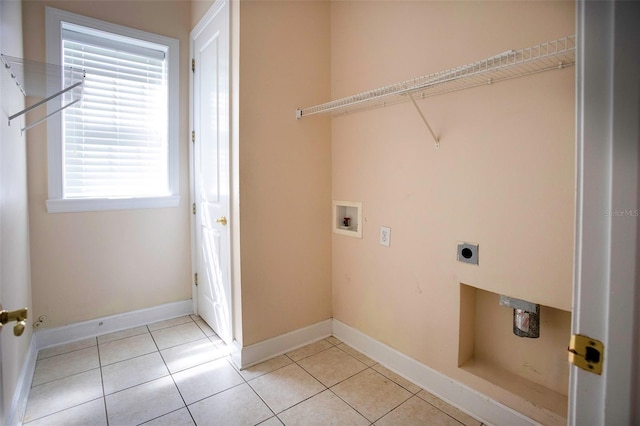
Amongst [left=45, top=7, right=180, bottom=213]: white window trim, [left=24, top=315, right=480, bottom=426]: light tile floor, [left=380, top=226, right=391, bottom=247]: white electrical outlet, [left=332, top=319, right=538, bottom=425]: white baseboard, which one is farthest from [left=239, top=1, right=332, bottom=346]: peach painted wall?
[left=45, top=7, right=180, bottom=213]: white window trim

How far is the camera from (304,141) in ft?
7.70

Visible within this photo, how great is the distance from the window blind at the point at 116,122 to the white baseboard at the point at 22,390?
3.64 ft

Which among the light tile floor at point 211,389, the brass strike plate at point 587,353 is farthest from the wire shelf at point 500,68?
the light tile floor at point 211,389

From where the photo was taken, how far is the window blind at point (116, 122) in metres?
2.40

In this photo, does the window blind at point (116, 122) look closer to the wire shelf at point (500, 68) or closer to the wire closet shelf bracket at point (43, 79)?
the wire closet shelf bracket at point (43, 79)

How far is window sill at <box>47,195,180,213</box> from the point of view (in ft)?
7.60

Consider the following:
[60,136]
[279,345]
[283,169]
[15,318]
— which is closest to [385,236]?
[283,169]

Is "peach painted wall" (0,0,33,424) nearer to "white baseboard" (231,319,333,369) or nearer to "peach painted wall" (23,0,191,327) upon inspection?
"peach painted wall" (23,0,191,327)

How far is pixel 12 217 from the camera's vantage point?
1.64 m

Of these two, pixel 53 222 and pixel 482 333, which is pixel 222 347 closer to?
pixel 53 222

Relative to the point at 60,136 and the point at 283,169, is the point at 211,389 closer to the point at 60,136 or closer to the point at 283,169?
the point at 283,169

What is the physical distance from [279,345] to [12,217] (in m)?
1.70

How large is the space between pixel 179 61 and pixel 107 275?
1877 mm

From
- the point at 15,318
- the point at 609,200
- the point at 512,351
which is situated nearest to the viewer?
the point at 609,200
